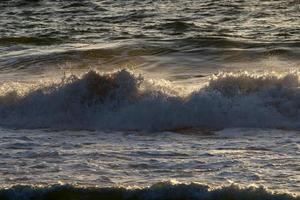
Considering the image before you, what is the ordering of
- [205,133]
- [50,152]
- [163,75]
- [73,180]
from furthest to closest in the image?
[163,75] → [205,133] → [50,152] → [73,180]

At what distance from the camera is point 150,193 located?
27.7 feet

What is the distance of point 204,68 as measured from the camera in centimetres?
1642

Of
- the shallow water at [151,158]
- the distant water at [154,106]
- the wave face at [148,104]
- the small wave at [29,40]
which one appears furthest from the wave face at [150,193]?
the small wave at [29,40]

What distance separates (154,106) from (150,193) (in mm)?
4208

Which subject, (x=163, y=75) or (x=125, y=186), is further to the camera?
(x=163, y=75)

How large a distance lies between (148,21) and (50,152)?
11773 mm

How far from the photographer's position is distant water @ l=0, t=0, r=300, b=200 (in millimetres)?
9047

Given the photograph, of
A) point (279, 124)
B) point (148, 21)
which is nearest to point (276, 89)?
point (279, 124)

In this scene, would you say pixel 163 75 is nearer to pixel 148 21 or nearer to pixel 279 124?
pixel 279 124

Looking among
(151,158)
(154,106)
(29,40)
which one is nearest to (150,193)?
(151,158)

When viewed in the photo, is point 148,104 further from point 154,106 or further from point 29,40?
point 29,40

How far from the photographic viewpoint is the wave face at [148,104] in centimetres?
1202

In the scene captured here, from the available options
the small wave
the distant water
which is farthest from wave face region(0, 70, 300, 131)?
the small wave

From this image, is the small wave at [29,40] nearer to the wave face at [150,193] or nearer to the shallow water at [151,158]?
the shallow water at [151,158]
